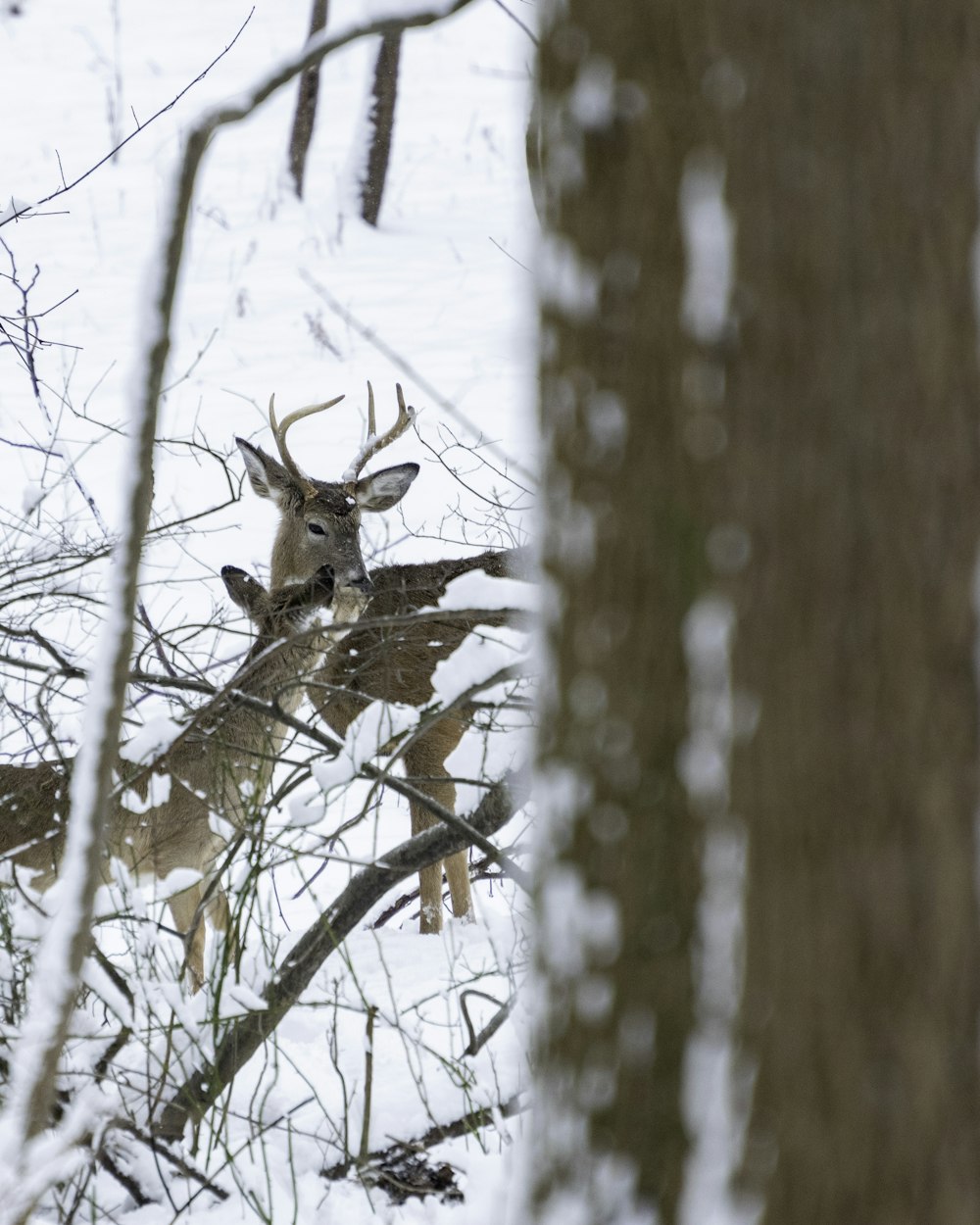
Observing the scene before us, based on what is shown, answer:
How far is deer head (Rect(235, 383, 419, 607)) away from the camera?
7.28 metres

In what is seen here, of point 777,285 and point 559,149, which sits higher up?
point 559,149

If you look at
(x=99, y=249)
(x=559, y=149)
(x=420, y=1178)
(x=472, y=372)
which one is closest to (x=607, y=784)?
(x=559, y=149)

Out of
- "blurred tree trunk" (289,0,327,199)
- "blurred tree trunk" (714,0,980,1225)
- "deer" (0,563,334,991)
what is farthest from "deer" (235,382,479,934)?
"blurred tree trunk" (289,0,327,199)

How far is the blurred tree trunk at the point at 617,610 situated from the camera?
133 cm

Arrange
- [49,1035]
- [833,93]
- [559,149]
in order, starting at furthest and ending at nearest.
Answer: [49,1035] < [559,149] < [833,93]

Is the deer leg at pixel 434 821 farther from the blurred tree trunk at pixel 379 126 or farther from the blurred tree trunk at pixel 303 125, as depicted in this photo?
the blurred tree trunk at pixel 303 125

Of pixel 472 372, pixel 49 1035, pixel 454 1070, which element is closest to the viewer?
pixel 49 1035

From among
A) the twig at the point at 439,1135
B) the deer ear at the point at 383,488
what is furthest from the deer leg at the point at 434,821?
the twig at the point at 439,1135

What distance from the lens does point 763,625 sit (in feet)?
4.26

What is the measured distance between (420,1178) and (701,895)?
7.03 ft

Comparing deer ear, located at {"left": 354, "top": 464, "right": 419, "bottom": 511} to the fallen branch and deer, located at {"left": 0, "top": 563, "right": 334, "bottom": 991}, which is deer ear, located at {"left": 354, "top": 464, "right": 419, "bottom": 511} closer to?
deer, located at {"left": 0, "top": 563, "right": 334, "bottom": 991}

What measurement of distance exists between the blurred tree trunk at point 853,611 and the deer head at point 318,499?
583cm

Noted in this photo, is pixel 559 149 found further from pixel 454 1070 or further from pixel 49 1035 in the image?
pixel 454 1070

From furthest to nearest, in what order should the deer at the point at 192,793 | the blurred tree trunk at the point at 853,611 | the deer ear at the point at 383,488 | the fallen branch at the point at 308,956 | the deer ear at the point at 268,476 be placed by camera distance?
the deer ear at the point at 383,488 < the deer ear at the point at 268,476 < the deer at the point at 192,793 < the fallen branch at the point at 308,956 < the blurred tree trunk at the point at 853,611
